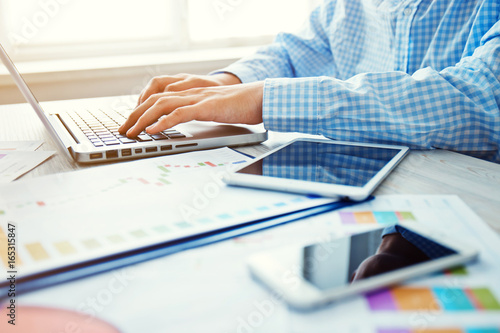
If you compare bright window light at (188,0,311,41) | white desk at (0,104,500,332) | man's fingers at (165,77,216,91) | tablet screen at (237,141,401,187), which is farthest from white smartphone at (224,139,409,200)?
bright window light at (188,0,311,41)

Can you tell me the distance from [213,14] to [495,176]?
1.70m

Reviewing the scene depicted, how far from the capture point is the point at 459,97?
65cm

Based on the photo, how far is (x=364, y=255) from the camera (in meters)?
0.33

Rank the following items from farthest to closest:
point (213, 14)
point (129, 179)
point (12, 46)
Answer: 1. point (213, 14)
2. point (12, 46)
3. point (129, 179)

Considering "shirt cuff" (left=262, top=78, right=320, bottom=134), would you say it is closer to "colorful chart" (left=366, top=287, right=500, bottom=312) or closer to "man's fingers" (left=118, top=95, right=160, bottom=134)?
"man's fingers" (left=118, top=95, right=160, bottom=134)

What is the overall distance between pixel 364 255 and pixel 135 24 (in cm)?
183

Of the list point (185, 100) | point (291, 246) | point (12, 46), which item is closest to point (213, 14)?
point (12, 46)

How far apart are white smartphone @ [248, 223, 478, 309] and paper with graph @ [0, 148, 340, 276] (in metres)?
0.08

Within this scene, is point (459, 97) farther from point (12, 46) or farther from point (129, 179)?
point (12, 46)

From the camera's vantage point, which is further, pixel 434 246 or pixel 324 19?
pixel 324 19

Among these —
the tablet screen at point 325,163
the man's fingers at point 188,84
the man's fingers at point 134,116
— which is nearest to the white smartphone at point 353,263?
the tablet screen at point 325,163

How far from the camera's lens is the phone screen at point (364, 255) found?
296 millimetres

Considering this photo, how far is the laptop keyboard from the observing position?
643 millimetres

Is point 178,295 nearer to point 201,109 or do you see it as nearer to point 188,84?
point 201,109
